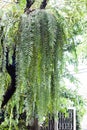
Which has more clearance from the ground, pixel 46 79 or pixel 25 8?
pixel 25 8

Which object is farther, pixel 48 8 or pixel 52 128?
pixel 52 128

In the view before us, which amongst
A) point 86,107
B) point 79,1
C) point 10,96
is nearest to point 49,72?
point 10,96

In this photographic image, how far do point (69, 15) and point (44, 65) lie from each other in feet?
1.26

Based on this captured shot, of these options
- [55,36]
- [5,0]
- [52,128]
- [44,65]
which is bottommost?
[52,128]

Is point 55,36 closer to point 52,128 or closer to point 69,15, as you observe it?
point 69,15

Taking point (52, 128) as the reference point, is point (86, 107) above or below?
above

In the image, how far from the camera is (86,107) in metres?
4.92

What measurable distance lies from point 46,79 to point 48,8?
1.21 ft

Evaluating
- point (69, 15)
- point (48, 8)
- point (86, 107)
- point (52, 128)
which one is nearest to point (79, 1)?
point (69, 15)

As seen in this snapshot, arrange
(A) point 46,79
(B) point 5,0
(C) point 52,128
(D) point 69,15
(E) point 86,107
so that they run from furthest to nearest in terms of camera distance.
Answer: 1. (C) point 52,128
2. (E) point 86,107
3. (B) point 5,0
4. (D) point 69,15
5. (A) point 46,79

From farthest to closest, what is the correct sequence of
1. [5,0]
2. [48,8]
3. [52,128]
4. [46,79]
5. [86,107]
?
[52,128]
[86,107]
[5,0]
[48,8]
[46,79]

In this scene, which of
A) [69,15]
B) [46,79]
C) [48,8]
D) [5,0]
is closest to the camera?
[46,79]

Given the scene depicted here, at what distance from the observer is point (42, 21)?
131 cm

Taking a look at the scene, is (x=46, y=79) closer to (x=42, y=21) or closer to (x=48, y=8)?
(x=42, y=21)
